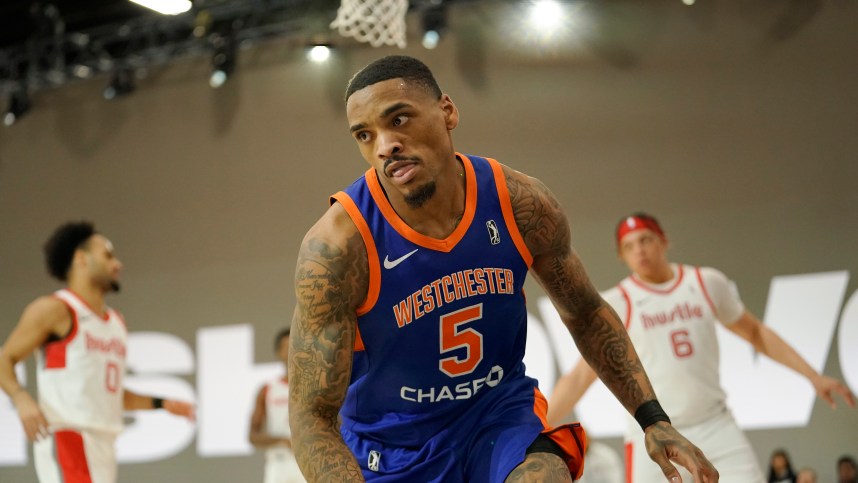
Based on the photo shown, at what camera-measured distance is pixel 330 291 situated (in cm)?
290

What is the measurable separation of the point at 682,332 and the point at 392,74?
13.0 feet

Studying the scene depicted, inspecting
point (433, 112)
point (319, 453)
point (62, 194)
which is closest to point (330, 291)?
point (319, 453)

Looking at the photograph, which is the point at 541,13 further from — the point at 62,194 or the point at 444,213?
the point at 444,213

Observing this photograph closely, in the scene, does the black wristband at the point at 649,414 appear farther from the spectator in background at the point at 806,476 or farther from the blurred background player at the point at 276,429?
the blurred background player at the point at 276,429


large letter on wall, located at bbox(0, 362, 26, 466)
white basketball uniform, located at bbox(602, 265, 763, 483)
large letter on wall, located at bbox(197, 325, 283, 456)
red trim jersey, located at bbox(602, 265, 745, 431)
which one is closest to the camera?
white basketball uniform, located at bbox(602, 265, 763, 483)

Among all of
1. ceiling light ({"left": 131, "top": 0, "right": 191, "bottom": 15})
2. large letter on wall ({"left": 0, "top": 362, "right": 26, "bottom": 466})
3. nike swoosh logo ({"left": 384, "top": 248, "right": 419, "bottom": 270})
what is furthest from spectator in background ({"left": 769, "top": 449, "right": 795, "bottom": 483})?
large letter on wall ({"left": 0, "top": 362, "right": 26, "bottom": 466})

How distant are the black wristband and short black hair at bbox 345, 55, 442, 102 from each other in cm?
125

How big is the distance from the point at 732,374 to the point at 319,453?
23.3ft

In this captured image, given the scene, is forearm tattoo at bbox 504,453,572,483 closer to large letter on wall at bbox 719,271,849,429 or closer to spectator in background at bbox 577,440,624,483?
spectator in background at bbox 577,440,624,483

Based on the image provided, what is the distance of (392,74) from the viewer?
3043 millimetres

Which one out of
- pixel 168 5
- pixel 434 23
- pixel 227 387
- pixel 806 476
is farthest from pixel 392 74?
pixel 227 387

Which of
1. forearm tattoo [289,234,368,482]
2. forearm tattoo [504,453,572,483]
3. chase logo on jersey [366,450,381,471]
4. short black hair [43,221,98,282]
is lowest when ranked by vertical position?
forearm tattoo [504,453,572,483]

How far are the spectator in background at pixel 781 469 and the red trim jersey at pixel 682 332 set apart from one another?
8.28 feet

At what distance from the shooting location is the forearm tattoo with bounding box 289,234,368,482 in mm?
2893
